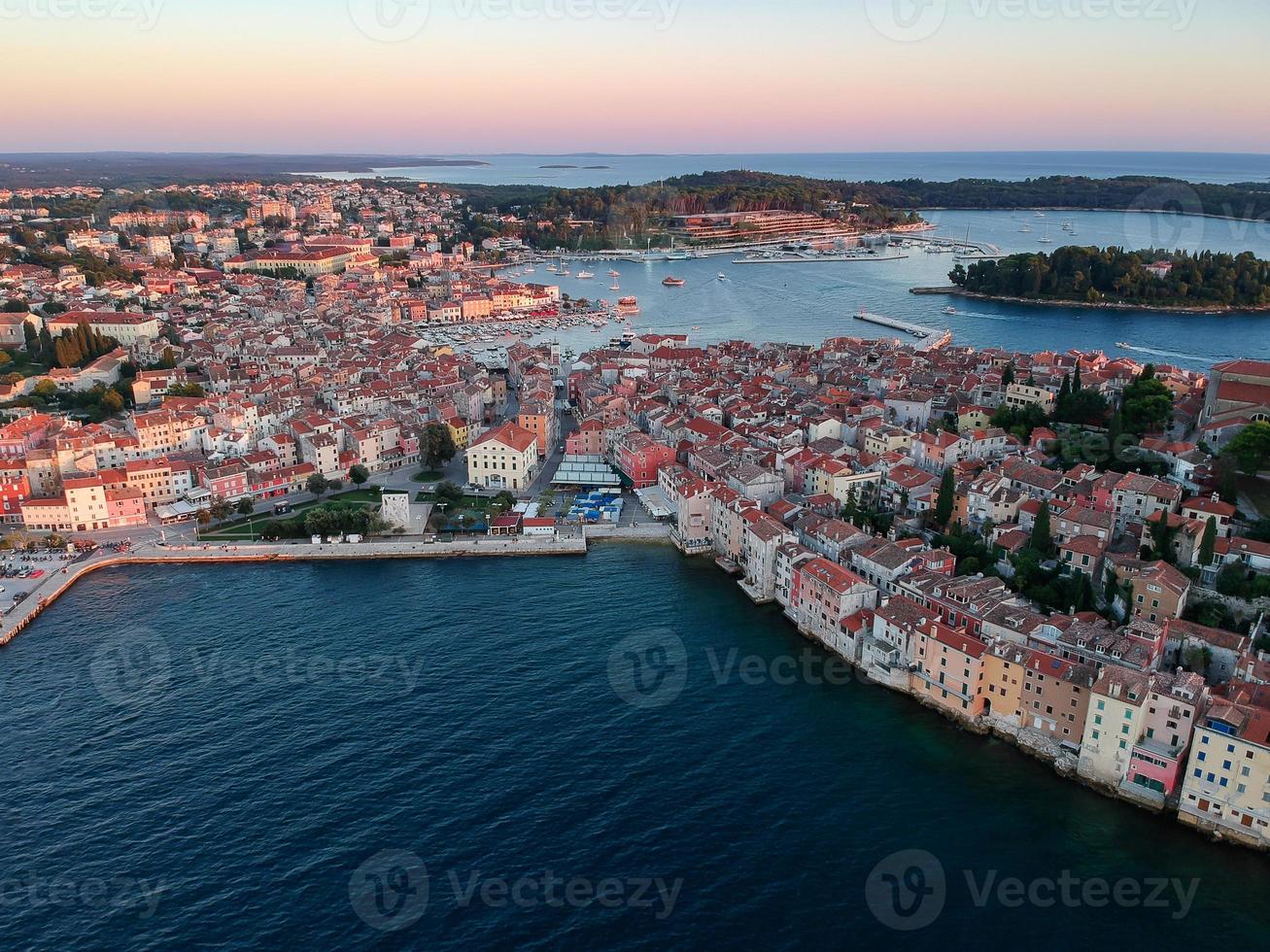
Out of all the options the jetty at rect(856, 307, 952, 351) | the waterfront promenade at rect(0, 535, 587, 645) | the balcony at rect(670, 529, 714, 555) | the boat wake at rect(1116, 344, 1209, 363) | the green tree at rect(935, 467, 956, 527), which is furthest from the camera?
the jetty at rect(856, 307, 952, 351)

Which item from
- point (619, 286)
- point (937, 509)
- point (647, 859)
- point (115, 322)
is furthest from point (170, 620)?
point (619, 286)

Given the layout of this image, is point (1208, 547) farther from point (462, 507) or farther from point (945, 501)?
point (462, 507)

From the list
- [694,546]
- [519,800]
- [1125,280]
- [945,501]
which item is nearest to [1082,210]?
[1125,280]

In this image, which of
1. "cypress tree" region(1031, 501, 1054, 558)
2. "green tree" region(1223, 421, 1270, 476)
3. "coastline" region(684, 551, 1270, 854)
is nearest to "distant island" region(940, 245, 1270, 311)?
"green tree" region(1223, 421, 1270, 476)

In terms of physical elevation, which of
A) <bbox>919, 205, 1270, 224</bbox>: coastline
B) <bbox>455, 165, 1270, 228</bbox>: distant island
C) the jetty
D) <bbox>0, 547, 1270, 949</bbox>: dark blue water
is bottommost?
<bbox>0, 547, 1270, 949</bbox>: dark blue water

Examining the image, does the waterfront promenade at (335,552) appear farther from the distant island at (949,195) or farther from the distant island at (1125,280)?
the distant island at (949,195)

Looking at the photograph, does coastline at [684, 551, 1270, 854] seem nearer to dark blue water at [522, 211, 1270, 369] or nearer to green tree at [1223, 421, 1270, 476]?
green tree at [1223, 421, 1270, 476]

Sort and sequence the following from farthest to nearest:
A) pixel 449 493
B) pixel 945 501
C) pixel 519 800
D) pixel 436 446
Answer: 1. pixel 436 446
2. pixel 449 493
3. pixel 945 501
4. pixel 519 800
